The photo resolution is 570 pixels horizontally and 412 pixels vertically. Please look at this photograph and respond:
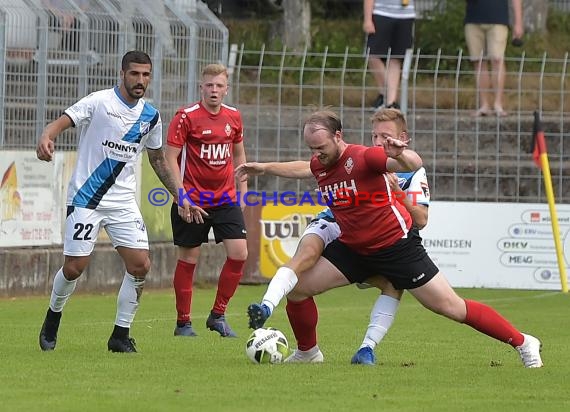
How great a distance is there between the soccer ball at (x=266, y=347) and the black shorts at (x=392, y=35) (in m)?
10.6

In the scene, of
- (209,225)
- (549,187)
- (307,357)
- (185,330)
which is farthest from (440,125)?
(307,357)

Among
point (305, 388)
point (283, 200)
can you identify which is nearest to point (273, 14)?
point (283, 200)

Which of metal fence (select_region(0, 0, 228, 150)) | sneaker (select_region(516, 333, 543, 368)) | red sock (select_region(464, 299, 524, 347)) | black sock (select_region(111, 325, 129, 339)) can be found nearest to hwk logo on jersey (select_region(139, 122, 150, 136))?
black sock (select_region(111, 325, 129, 339))

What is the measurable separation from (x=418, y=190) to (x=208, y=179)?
10.7ft

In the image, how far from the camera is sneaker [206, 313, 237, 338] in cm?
1233

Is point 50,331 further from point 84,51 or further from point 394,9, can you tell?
point 394,9

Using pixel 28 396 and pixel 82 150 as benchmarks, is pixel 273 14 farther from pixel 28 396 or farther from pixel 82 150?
pixel 28 396

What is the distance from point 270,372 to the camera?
926 centimetres

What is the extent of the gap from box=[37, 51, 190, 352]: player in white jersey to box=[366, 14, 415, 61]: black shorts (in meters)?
9.56

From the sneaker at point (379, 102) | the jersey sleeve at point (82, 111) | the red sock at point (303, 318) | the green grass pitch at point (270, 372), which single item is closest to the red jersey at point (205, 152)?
the green grass pitch at point (270, 372)

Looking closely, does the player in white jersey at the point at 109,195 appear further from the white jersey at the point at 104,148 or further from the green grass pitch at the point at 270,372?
the green grass pitch at the point at 270,372

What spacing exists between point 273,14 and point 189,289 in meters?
14.1

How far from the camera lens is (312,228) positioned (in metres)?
9.95

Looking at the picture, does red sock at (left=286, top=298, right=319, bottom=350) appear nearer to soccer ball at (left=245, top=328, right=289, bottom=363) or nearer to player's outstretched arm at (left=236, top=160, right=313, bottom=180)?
soccer ball at (left=245, top=328, right=289, bottom=363)
